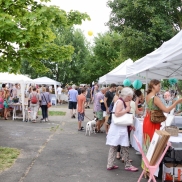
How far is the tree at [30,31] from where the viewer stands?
6.73 meters

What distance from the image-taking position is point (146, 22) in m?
22.2

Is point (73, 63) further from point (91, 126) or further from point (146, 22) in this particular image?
point (91, 126)

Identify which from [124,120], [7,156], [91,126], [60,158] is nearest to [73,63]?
[91,126]

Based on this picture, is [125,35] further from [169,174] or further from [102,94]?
[169,174]

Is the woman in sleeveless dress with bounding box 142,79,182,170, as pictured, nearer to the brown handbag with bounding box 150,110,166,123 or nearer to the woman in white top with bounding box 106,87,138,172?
the brown handbag with bounding box 150,110,166,123

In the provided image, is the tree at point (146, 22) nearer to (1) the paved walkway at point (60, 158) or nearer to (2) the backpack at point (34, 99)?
(2) the backpack at point (34, 99)

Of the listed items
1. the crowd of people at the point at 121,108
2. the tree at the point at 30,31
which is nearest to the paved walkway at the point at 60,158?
the crowd of people at the point at 121,108

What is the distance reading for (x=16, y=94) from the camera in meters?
18.2

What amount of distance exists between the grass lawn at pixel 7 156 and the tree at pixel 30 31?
2214 mm

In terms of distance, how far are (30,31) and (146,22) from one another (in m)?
16.7

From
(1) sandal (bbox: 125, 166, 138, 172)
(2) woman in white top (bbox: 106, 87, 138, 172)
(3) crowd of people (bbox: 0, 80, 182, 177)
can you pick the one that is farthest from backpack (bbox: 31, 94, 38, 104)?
(1) sandal (bbox: 125, 166, 138, 172)

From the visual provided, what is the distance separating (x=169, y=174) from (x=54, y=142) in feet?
16.0

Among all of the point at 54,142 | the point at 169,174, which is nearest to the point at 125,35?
the point at 54,142

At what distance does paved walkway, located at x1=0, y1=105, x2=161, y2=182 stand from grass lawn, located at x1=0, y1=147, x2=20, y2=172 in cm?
14
